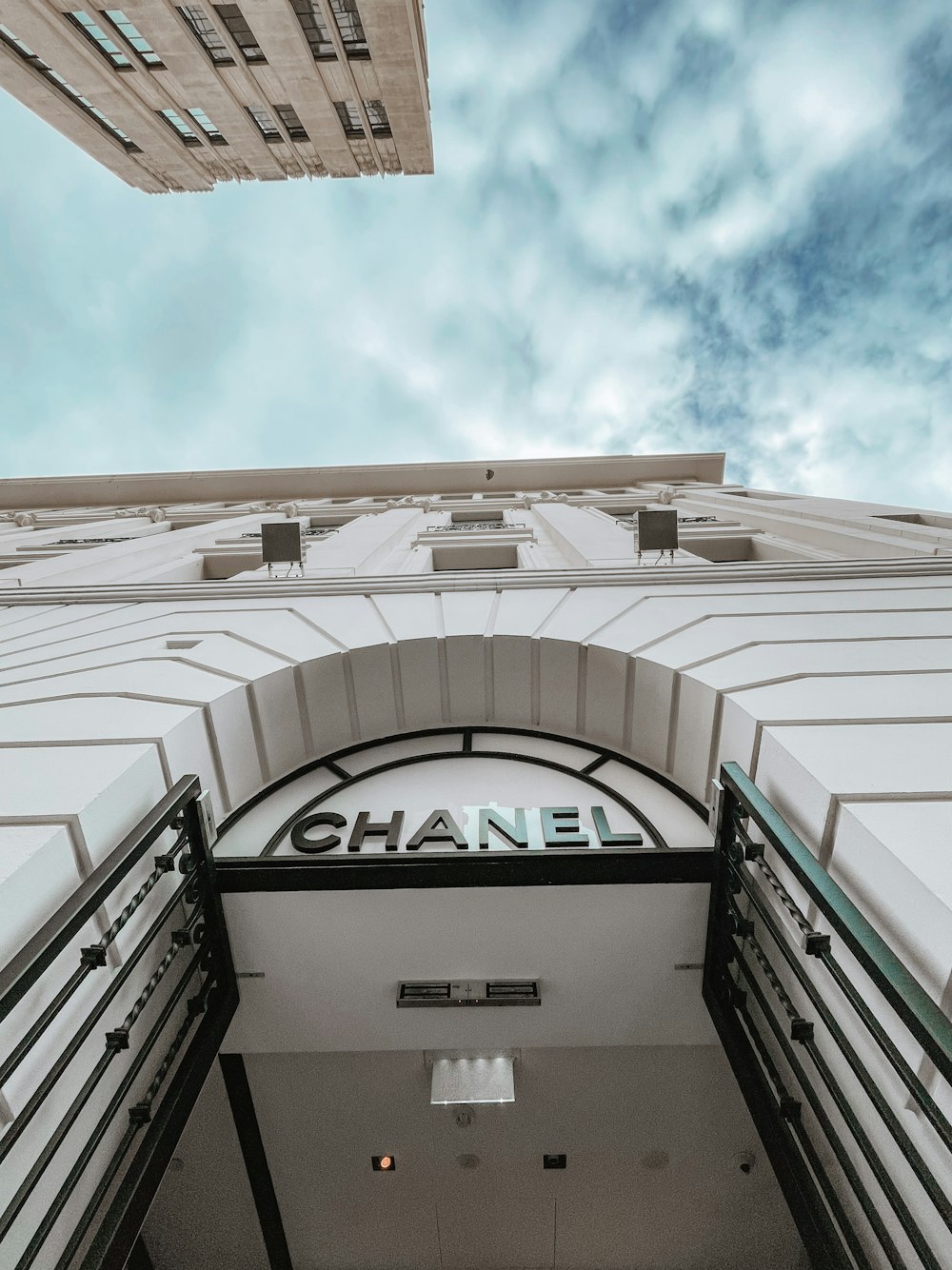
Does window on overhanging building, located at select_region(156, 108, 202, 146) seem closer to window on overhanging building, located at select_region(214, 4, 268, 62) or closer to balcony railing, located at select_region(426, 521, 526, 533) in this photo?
window on overhanging building, located at select_region(214, 4, 268, 62)

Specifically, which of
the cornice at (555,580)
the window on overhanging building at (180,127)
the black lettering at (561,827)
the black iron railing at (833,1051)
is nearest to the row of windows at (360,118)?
the window on overhanging building at (180,127)

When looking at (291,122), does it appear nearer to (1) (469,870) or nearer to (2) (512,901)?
(1) (469,870)

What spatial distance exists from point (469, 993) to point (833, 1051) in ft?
7.56

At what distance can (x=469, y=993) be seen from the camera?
4.21 meters

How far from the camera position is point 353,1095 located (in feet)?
19.8

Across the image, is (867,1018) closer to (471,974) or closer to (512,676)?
(471,974)

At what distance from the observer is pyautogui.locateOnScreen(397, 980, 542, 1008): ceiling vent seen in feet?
13.5

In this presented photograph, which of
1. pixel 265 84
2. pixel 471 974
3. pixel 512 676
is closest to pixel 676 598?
pixel 512 676

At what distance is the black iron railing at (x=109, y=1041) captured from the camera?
2559 mm

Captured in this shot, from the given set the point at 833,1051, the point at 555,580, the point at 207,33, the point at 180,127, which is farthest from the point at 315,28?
the point at 833,1051

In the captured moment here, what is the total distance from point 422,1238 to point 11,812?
7839 millimetres

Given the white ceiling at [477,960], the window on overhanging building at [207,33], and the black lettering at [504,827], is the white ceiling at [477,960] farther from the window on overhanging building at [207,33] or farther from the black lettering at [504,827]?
the window on overhanging building at [207,33]

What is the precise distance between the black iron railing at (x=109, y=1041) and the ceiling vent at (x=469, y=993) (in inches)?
51.1

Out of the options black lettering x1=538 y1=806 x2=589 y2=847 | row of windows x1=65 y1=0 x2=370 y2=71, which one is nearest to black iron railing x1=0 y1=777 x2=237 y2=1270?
black lettering x1=538 y1=806 x2=589 y2=847
